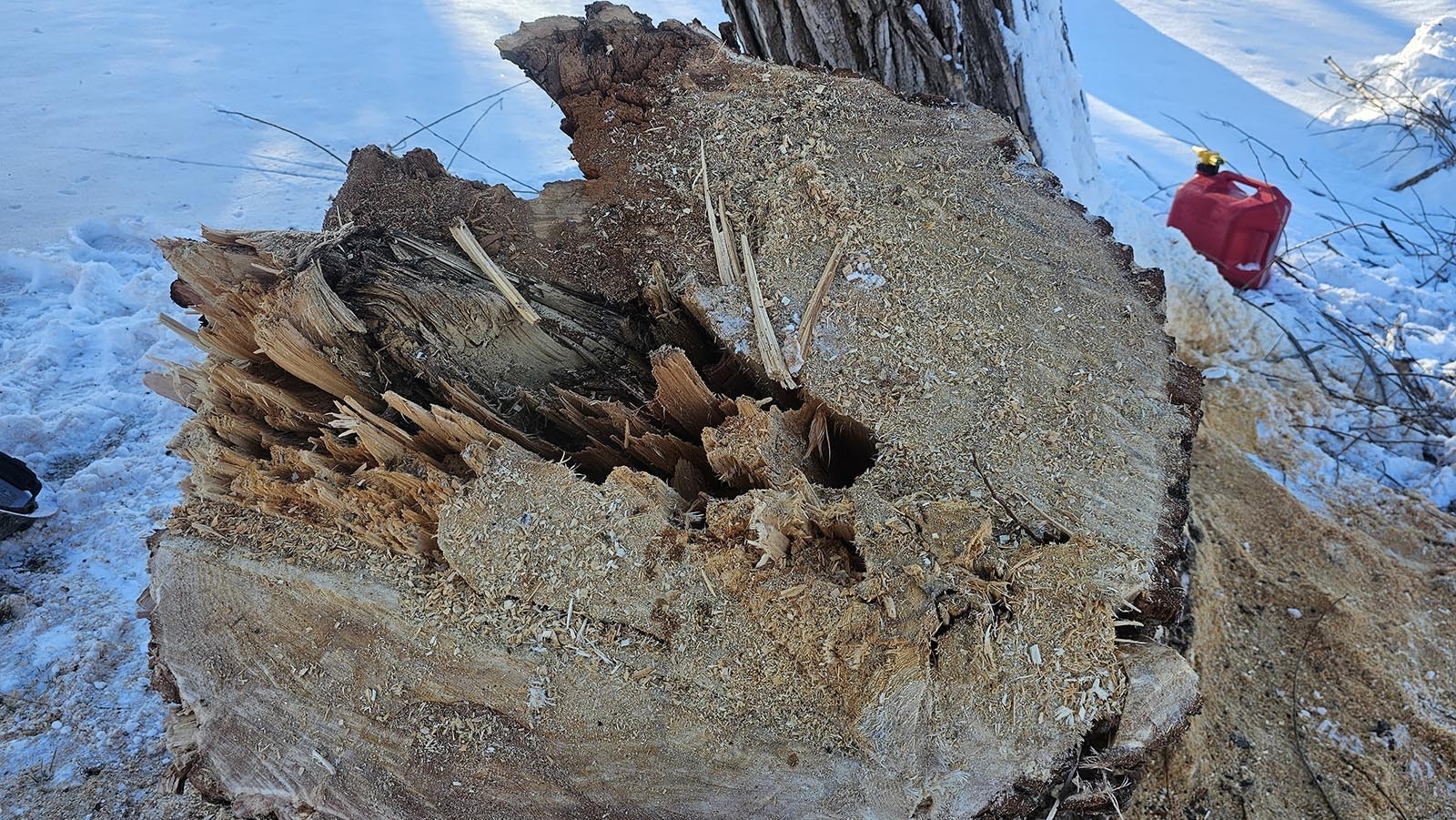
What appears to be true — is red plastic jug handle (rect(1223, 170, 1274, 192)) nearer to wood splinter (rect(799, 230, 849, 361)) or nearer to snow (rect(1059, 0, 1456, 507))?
snow (rect(1059, 0, 1456, 507))

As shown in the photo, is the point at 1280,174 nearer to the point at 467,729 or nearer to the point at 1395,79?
the point at 1395,79

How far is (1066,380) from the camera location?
1.32m

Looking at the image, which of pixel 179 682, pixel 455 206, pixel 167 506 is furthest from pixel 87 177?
pixel 179 682

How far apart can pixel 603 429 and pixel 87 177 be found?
10.8 ft

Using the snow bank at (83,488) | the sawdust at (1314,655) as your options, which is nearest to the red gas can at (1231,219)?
the sawdust at (1314,655)

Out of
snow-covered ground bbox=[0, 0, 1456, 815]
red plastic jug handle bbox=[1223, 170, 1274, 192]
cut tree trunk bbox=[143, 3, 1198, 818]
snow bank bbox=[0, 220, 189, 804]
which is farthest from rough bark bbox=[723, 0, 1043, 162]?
snow bank bbox=[0, 220, 189, 804]

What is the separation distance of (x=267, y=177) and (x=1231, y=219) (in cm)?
375

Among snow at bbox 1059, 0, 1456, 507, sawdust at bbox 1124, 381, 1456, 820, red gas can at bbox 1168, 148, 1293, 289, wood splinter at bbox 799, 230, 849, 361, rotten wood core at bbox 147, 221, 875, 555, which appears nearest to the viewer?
rotten wood core at bbox 147, 221, 875, 555

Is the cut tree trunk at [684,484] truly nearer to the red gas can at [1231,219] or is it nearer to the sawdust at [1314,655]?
the sawdust at [1314,655]

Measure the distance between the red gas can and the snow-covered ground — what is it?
0.15m

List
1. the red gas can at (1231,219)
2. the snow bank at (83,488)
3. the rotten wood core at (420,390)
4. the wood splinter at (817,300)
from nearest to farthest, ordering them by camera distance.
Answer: the rotten wood core at (420,390), the wood splinter at (817,300), the snow bank at (83,488), the red gas can at (1231,219)

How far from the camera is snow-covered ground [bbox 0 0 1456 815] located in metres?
2.09

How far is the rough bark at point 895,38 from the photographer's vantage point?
7.47 ft

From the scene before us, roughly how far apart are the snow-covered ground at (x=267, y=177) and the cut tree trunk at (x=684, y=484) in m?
0.76
